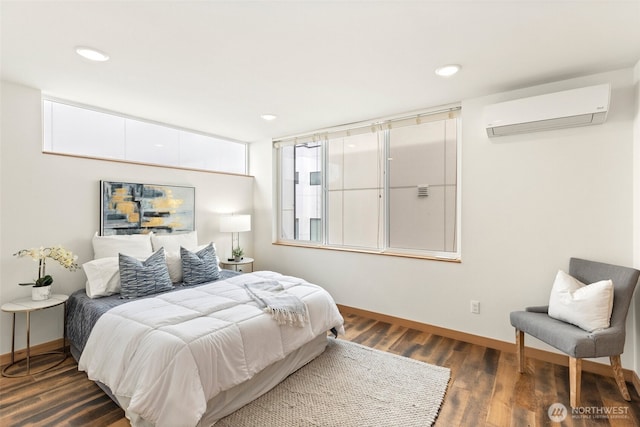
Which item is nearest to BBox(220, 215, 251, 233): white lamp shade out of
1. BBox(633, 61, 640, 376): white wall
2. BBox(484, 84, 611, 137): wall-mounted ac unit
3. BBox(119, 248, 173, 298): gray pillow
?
BBox(119, 248, 173, 298): gray pillow

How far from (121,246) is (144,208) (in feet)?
2.01

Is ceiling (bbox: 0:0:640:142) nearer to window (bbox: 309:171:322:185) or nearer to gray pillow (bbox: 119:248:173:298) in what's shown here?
window (bbox: 309:171:322:185)

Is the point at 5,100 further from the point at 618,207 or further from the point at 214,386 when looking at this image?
the point at 618,207

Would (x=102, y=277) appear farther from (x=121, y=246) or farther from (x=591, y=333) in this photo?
(x=591, y=333)

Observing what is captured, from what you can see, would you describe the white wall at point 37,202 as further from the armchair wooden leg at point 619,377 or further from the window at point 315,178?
the armchair wooden leg at point 619,377

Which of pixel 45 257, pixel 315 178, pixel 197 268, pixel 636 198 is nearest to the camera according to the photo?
pixel 636 198

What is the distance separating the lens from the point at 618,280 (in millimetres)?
2193

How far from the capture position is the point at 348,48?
2.08 m

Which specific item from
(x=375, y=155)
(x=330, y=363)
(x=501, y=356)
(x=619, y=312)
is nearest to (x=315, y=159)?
(x=375, y=155)

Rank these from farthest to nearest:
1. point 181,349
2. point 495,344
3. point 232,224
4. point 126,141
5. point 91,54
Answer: point 232,224 → point 126,141 → point 495,344 → point 91,54 → point 181,349

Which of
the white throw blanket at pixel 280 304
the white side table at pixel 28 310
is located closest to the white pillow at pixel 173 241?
the white side table at pixel 28 310

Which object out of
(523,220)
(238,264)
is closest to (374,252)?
(523,220)

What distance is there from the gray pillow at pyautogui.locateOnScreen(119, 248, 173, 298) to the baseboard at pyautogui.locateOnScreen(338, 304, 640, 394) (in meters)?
2.28

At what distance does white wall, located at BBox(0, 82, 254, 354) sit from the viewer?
8.68ft
